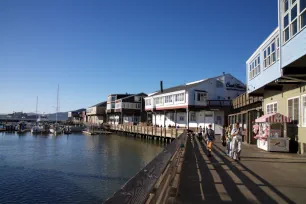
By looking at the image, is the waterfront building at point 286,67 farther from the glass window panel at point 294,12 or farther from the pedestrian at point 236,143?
the pedestrian at point 236,143

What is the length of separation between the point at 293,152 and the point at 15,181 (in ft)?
55.2

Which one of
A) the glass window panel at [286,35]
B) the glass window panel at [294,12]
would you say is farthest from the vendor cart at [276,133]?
the glass window panel at [294,12]

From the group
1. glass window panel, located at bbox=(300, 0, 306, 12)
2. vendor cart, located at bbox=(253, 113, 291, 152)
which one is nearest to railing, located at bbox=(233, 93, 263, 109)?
vendor cart, located at bbox=(253, 113, 291, 152)

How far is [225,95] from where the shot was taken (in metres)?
45.8

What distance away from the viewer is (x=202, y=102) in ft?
140

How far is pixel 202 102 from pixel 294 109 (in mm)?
27386

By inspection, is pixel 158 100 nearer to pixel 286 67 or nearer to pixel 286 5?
pixel 286 67

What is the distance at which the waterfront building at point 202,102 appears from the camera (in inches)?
1624

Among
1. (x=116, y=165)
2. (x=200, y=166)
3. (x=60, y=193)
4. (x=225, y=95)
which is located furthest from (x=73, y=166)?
(x=225, y=95)

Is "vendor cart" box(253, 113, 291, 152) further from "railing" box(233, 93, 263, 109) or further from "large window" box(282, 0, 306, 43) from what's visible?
"railing" box(233, 93, 263, 109)

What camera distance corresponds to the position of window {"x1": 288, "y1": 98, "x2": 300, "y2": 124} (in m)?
14.9

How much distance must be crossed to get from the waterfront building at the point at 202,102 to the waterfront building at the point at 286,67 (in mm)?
20224

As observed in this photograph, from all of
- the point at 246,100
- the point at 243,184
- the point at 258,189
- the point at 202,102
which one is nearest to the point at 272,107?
the point at 246,100

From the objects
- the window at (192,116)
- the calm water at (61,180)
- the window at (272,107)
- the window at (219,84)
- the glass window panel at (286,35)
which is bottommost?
the calm water at (61,180)
